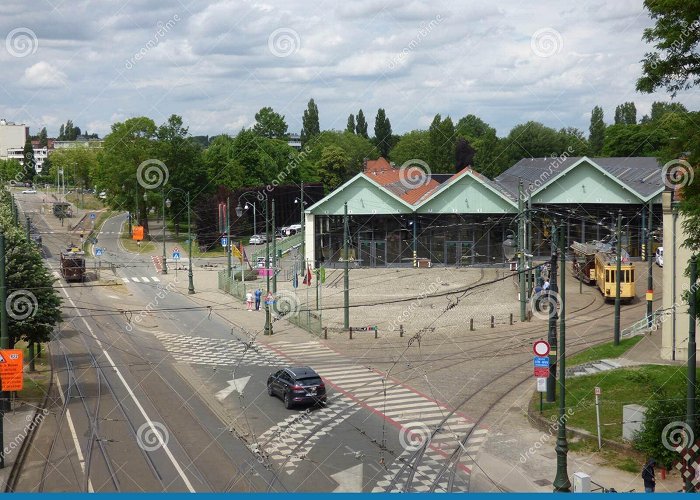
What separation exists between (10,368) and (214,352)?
51.8 feet

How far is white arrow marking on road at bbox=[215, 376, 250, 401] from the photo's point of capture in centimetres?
3089

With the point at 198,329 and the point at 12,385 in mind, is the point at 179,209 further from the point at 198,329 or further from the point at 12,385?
the point at 12,385

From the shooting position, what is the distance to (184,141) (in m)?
100

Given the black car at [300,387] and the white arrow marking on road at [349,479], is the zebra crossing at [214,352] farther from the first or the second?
the white arrow marking on road at [349,479]

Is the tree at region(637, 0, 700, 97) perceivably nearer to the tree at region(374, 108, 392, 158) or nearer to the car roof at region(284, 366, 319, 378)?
the car roof at region(284, 366, 319, 378)

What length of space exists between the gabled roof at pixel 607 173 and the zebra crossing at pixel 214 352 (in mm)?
23230

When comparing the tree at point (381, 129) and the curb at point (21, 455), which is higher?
the tree at point (381, 129)

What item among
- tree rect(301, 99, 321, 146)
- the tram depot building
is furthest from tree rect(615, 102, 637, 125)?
the tram depot building

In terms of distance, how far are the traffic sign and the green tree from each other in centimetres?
11180

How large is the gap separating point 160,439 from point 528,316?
2832 centimetres

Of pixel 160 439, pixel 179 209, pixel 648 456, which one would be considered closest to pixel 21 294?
pixel 160 439

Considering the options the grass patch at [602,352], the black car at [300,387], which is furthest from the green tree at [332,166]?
the black car at [300,387]

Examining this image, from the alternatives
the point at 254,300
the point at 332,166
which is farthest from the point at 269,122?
the point at 254,300

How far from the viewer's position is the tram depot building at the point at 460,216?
228 feet
